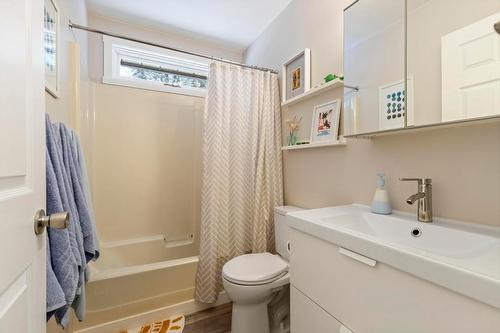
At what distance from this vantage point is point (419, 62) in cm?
97

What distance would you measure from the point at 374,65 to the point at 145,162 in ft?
6.72

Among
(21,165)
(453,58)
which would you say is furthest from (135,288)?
(453,58)

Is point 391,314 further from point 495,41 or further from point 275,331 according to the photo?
point 275,331

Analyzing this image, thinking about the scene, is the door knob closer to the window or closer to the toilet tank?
the toilet tank

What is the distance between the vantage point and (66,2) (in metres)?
1.34

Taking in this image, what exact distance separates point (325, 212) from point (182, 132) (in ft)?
5.75

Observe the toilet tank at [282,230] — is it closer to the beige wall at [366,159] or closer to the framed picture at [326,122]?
the beige wall at [366,159]

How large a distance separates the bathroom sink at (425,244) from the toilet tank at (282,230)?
496mm

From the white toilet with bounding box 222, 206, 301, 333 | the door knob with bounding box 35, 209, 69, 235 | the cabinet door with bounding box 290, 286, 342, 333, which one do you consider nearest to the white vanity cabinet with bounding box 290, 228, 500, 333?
the cabinet door with bounding box 290, 286, 342, 333

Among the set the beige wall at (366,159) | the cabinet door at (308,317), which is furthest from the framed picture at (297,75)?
the cabinet door at (308,317)

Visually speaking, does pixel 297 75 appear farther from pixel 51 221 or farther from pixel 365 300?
pixel 51 221

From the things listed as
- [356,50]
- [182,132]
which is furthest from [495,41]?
[182,132]

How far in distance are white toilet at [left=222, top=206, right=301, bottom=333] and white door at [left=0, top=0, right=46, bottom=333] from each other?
2.90 ft

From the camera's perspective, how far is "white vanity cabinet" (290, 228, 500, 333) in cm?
53
